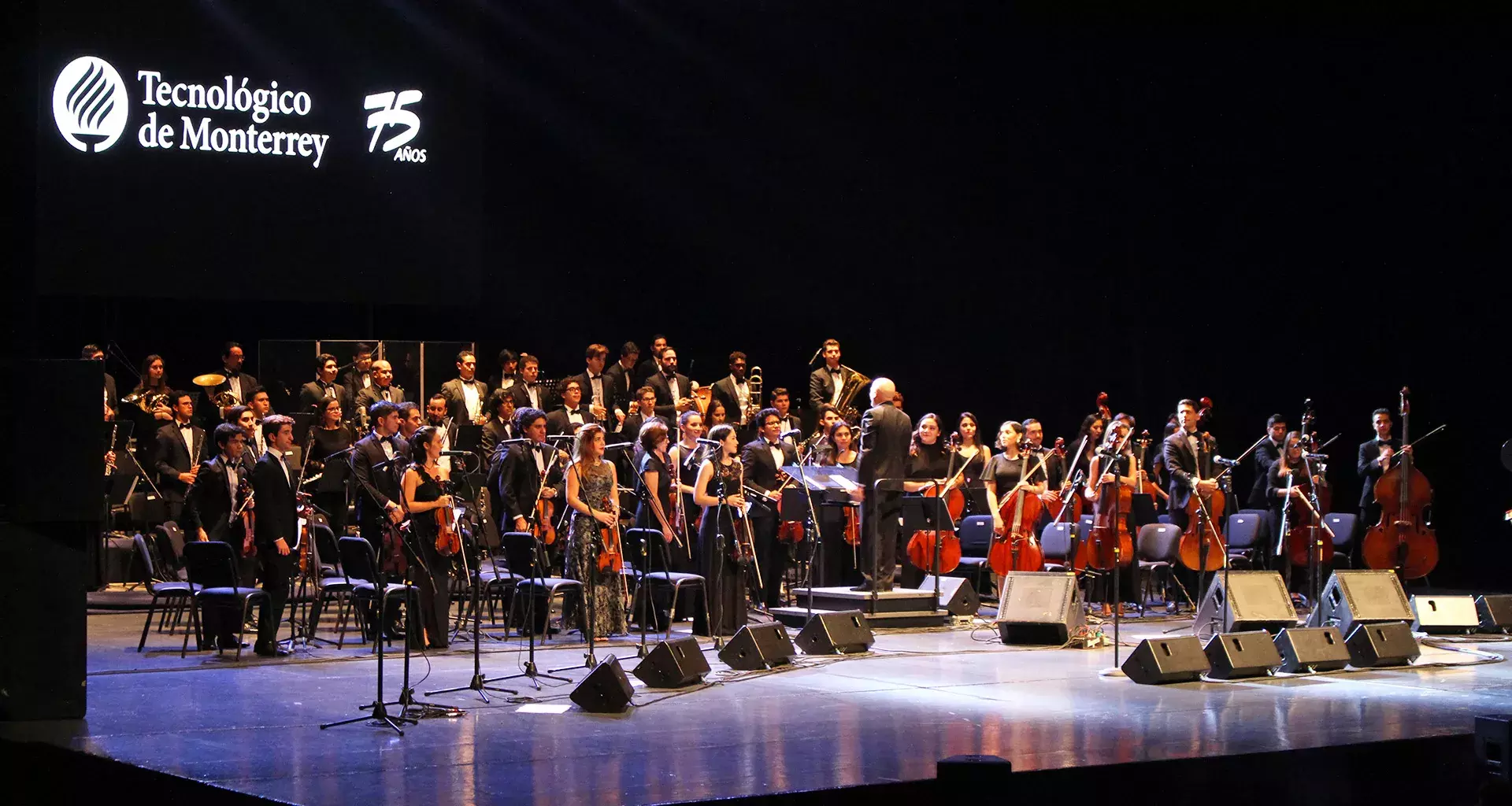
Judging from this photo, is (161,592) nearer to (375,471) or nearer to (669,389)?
(375,471)

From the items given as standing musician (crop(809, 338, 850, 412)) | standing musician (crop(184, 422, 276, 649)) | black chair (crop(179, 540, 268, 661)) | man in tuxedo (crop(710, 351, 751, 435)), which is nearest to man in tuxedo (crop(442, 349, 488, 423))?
man in tuxedo (crop(710, 351, 751, 435))

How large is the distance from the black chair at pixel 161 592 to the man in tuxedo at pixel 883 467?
4.57 metres

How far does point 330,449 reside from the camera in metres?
11.8

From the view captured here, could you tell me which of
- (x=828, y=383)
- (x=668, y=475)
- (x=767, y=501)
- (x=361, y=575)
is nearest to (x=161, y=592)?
(x=361, y=575)

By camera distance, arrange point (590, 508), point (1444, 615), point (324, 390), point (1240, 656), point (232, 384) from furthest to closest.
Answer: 1. point (232, 384)
2. point (324, 390)
3. point (1444, 615)
4. point (590, 508)
5. point (1240, 656)

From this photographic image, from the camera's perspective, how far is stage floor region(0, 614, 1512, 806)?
609cm

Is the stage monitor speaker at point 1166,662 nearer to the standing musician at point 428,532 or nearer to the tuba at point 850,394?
the standing musician at point 428,532

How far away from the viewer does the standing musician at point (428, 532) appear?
9.71 meters

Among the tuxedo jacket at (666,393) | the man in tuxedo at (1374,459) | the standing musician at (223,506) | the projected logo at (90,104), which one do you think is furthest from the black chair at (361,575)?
the man in tuxedo at (1374,459)

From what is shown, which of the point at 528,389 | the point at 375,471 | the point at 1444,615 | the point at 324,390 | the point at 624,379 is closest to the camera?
the point at 375,471

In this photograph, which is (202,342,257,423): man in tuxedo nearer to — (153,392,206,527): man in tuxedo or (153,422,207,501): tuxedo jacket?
(153,392,206,527): man in tuxedo

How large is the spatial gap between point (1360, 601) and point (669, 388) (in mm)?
6306

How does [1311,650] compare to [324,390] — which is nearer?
[1311,650]

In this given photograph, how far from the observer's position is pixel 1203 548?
11.4m
